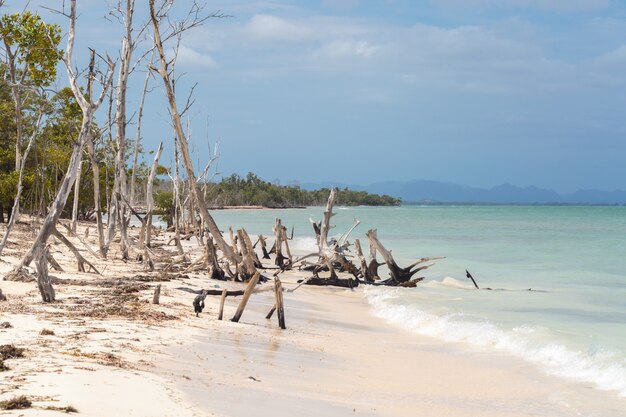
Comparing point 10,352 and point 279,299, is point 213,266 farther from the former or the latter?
point 10,352

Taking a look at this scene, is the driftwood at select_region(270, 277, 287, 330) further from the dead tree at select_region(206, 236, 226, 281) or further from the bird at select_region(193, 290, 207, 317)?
the dead tree at select_region(206, 236, 226, 281)

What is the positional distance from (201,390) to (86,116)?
22.7 feet

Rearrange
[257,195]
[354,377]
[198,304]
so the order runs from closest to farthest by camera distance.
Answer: [354,377]
[198,304]
[257,195]

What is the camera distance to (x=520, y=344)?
31.5 ft

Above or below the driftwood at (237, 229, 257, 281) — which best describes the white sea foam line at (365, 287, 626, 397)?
below

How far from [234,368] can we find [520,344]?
15.6ft

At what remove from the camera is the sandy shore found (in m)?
4.85

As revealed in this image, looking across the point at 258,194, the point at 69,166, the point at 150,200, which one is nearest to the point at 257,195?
the point at 258,194

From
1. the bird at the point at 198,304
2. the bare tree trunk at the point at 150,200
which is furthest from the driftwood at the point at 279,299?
the bare tree trunk at the point at 150,200

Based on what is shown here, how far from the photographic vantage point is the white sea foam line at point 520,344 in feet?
26.0

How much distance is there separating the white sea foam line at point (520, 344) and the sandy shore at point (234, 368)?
38 cm

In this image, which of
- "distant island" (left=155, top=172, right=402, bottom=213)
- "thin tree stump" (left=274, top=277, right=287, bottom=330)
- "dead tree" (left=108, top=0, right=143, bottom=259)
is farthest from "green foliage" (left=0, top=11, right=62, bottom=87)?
"distant island" (left=155, top=172, right=402, bottom=213)

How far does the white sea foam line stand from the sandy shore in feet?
1.23

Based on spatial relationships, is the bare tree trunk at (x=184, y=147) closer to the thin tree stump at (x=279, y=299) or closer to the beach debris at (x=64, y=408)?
the thin tree stump at (x=279, y=299)
